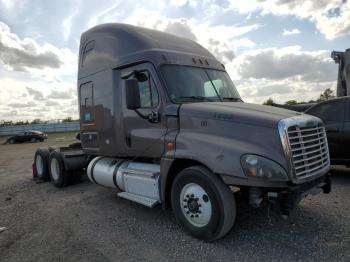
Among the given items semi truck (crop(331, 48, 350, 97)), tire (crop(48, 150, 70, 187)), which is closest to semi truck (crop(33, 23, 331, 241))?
tire (crop(48, 150, 70, 187))

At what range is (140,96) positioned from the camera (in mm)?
5336

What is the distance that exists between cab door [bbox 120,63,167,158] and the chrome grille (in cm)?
194

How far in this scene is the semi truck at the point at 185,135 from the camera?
3996 mm

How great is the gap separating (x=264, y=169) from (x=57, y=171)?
6.38 m

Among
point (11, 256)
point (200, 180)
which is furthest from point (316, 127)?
point (11, 256)

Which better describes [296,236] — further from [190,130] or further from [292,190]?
[190,130]

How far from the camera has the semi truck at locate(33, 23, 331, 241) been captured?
3996 millimetres

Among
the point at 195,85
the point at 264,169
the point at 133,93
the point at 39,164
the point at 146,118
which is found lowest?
the point at 39,164

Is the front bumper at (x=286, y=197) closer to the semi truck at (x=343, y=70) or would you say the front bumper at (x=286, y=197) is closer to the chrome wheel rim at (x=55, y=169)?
the chrome wheel rim at (x=55, y=169)

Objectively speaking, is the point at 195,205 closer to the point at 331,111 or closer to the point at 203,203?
the point at 203,203

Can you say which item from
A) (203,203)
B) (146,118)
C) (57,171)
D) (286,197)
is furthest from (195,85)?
(57,171)

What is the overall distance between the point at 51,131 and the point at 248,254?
59539mm

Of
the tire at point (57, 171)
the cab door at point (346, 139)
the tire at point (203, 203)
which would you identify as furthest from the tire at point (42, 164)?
the cab door at point (346, 139)

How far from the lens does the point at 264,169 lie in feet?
12.6
